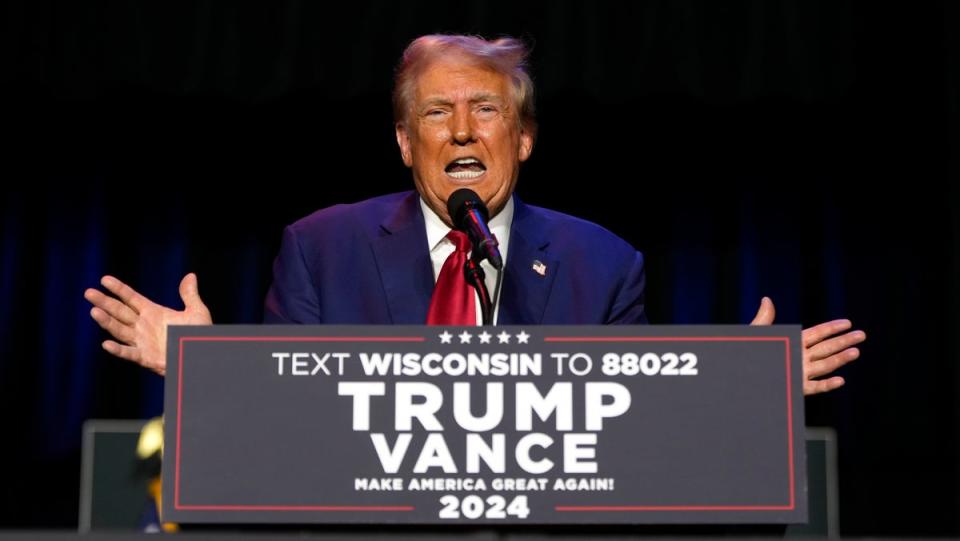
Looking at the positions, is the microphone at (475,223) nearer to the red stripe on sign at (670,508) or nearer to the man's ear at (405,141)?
the red stripe on sign at (670,508)

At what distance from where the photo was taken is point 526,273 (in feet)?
6.91

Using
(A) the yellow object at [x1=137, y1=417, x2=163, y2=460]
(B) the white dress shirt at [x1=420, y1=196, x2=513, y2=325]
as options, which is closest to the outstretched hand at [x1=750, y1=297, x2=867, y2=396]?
(B) the white dress shirt at [x1=420, y1=196, x2=513, y2=325]

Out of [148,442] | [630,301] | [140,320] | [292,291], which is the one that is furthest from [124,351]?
[630,301]

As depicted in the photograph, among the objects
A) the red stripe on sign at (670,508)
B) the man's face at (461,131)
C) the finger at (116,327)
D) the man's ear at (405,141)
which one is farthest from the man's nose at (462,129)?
the red stripe on sign at (670,508)

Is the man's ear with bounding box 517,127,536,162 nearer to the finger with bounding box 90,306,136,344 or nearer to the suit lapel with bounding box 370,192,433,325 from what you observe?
the suit lapel with bounding box 370,192,433,325

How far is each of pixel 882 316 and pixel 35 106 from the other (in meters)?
3.62

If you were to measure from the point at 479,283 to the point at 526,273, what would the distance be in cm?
55

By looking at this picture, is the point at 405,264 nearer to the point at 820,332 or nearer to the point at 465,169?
the point at 465,169

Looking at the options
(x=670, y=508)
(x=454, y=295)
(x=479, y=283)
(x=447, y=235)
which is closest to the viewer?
(x=670, y=508)

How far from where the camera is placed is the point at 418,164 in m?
2.20

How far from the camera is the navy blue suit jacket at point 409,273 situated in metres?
2.05

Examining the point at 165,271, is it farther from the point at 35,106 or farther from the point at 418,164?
the point at 418,164

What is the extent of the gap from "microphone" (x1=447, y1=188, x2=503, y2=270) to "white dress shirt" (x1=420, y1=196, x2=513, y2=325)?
337mm

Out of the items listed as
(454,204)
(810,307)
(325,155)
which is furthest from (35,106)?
(454,204)
